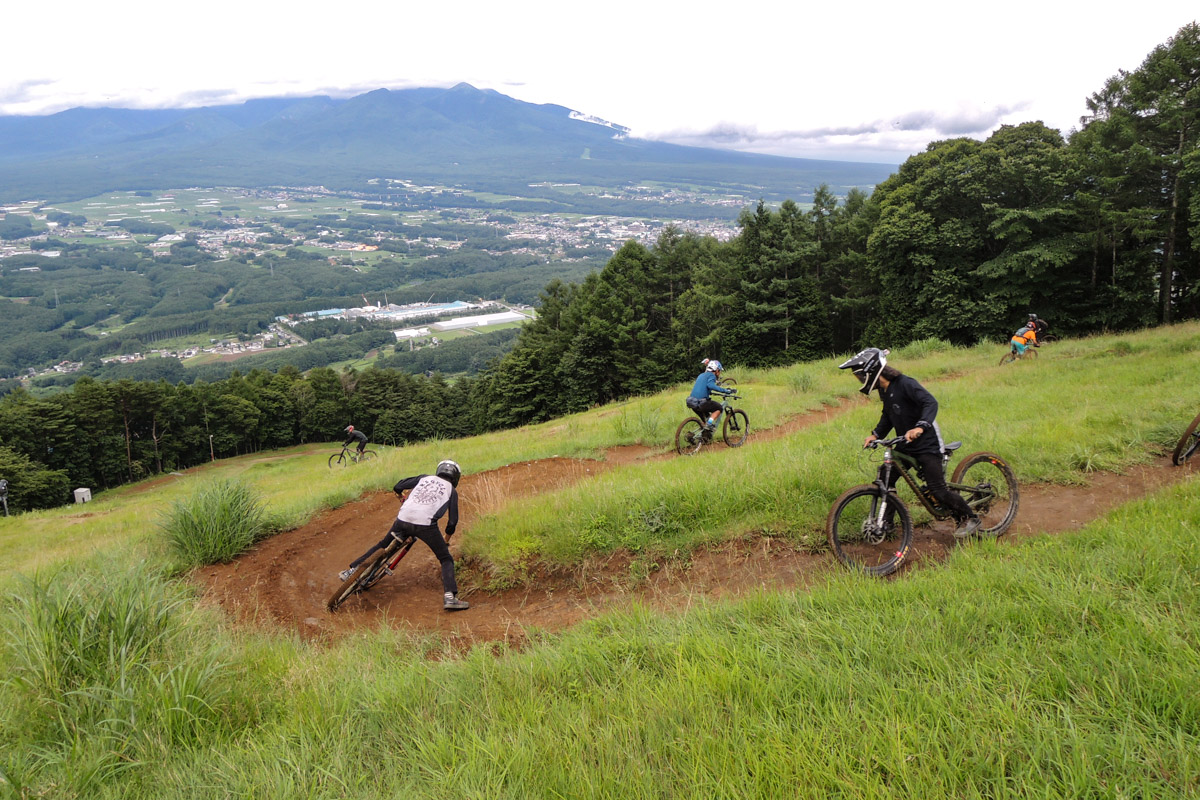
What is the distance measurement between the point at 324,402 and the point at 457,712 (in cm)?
6775

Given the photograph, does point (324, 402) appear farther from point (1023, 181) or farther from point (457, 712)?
point (457, 712)

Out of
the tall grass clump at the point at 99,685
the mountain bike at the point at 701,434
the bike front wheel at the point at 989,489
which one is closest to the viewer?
the tall grass clump at the point at 99,685

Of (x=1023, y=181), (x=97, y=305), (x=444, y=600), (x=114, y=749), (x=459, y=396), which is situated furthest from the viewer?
(x=97, y=305)

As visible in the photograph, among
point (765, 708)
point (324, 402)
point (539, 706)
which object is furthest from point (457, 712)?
point (324, 402)

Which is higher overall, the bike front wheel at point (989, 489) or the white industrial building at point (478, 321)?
the bike front wheel at point (989, 489)

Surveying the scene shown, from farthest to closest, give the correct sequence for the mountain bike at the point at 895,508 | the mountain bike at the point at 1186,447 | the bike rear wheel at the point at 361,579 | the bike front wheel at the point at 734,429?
the bike front wheel at the point at 734,429 → the mountain bike at the point at 1186,447 → the bike rear wheel at the point at 361,579 → the mountain bike at the point at 895,508

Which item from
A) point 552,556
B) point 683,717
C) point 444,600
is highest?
point 683,717

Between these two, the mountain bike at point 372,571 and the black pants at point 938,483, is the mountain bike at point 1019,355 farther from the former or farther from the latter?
the mountain bike at point 372,571

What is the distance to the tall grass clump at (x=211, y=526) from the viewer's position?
25.8 feet

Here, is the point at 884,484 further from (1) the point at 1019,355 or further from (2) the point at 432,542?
(1) the point at 1019,355

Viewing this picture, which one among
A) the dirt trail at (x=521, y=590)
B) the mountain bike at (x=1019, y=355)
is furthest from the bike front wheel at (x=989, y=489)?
the mountain bike at (x=1019, y=355)

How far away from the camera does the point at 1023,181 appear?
29141 mm

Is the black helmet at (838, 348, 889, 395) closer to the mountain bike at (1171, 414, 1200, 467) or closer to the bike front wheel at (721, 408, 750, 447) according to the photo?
the mountain bike at (1171, 414, 1200, 467)

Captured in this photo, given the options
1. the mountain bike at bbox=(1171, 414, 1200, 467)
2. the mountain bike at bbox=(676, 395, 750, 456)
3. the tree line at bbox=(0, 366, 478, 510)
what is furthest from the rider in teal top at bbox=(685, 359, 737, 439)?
the tree line at bbox=(0, 366, 478, 510)
